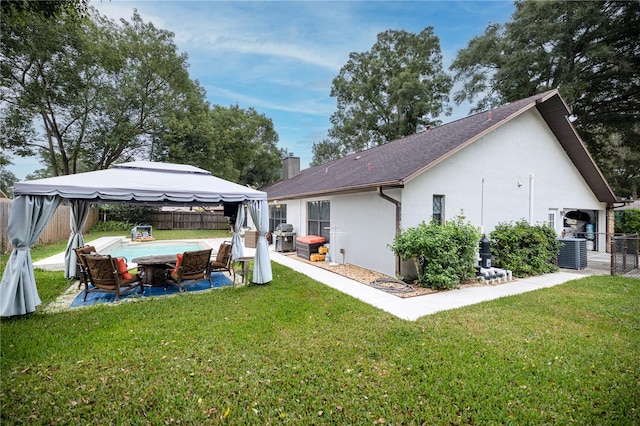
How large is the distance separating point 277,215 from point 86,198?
11.5 m

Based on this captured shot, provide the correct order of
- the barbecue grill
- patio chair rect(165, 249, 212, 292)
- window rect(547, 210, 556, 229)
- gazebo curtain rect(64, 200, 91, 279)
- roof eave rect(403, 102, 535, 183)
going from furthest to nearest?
the barbecue grill < window rect(547, 210, 556, 229) < gazebo curtain rect(64, 200, 91, 279) < roof eave rect(403, 102, 535, 183) < patio chair rect(165, 249, 212, 292)

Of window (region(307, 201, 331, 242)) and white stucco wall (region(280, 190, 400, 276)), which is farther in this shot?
window (region(307, 201, 331, 242))

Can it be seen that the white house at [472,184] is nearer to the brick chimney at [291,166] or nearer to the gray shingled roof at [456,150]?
the gray shingled roof at [456,150]

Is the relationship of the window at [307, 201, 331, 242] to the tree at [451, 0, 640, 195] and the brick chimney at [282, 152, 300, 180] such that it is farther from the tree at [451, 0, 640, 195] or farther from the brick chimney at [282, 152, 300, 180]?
the tree at [451, 0, 640, 195]

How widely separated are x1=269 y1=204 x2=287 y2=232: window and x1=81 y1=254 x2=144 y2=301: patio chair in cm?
984

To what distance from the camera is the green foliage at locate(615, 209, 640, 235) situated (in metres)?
14.5

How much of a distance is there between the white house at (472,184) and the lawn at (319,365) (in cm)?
337

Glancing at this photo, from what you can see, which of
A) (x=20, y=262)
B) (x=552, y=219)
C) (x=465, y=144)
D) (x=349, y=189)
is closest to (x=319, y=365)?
(x=20, y=262)

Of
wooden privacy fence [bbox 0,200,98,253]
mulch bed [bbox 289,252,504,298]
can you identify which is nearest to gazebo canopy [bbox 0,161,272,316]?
mulch bed [bbox 289,252,504,298]

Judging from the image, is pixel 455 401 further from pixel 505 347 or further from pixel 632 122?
pixel 632 122

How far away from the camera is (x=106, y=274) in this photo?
578 cm

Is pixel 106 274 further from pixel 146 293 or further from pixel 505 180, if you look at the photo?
pixel 505 180

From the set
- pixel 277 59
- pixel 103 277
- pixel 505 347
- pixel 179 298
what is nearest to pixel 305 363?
pixel 505 347

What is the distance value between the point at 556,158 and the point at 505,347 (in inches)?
414
